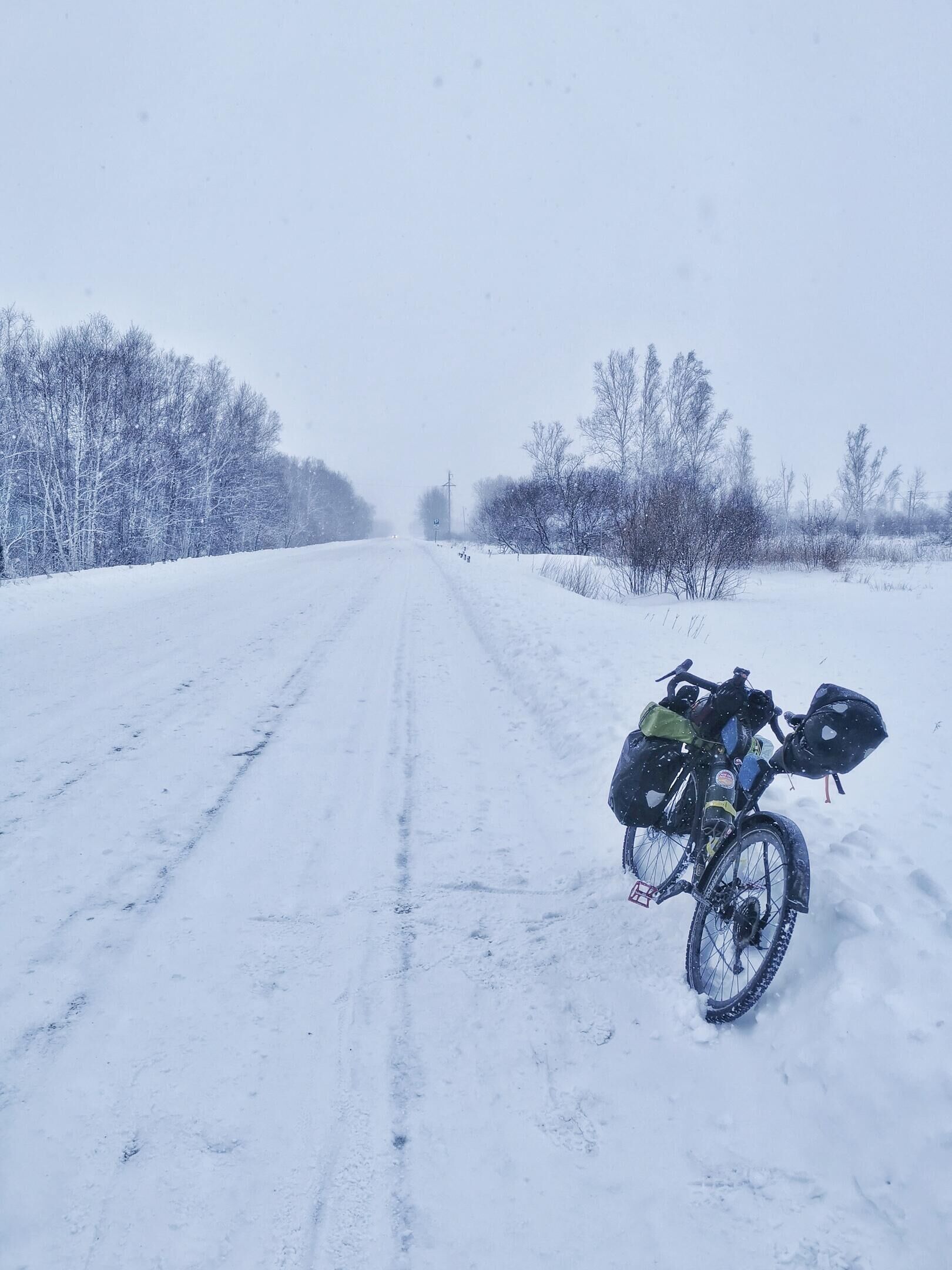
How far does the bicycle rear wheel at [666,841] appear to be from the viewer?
120 inches

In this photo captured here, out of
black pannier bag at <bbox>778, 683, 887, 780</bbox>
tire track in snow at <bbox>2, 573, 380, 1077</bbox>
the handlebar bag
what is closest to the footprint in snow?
black pannier bag at <bbox>778, 683, 887, 780</bbox>

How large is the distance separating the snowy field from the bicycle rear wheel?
9.4 inches

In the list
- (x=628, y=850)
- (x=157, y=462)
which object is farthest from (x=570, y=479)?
(x=628, y=850)

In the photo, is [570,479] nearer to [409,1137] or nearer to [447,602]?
[447,602]

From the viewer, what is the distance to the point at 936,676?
6809mm

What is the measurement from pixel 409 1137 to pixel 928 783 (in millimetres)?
3883

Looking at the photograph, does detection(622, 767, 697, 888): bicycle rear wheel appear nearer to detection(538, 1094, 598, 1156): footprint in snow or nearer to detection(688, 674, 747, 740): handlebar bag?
detection(688, 674, 747, 740): handlebar bag

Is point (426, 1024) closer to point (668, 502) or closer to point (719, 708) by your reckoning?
point (719, 708)

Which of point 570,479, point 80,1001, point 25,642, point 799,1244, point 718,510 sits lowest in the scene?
point 799,1244

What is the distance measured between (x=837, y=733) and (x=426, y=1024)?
1928 mm

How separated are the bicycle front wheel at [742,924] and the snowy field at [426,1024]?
0.14 m

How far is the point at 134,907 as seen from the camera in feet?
9.30

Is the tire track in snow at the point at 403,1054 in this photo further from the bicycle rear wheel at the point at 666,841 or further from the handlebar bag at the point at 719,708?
the handlebar bag at the point at 719,708

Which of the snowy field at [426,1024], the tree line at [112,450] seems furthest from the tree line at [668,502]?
the tree line at [112,450]
